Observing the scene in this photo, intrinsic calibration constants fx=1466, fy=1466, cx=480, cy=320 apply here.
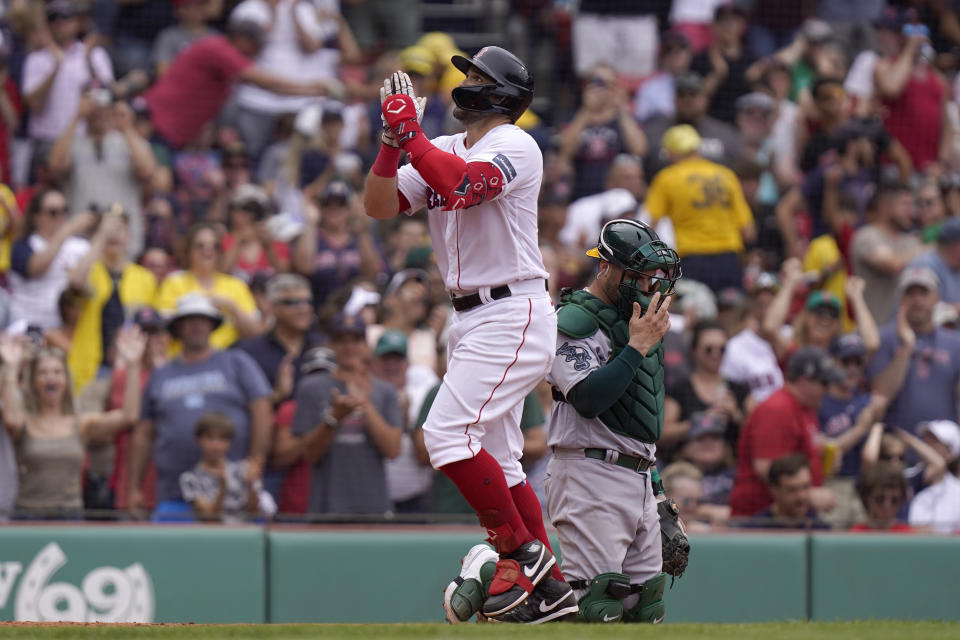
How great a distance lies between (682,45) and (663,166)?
1338 millimetres

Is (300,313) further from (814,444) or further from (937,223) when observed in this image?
(937,223)

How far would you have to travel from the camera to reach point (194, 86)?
10836 millimetres

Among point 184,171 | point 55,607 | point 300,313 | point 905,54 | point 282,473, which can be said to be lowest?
point 55,607

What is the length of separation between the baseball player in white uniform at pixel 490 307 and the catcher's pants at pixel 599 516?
4.0 inches

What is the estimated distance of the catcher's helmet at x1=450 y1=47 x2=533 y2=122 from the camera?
488 centimetres

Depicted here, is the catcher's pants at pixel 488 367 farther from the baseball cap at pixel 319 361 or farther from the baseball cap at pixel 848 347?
the baseball cap at pixel 848 347

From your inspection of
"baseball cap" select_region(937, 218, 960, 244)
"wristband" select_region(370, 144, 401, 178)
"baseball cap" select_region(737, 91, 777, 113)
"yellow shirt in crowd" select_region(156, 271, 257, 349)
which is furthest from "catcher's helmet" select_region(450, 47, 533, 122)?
"baseball cap" select_region(737, 91, 777, 113)

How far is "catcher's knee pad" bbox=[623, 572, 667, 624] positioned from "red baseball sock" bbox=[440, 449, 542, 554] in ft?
1.59

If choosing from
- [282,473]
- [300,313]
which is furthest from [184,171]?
[282,473]

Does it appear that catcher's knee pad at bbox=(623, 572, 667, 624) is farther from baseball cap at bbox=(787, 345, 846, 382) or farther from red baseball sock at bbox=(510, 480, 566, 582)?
baseball cap at bbox=(787, 345, 846, 382)

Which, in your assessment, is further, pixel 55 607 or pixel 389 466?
pixel 389 466

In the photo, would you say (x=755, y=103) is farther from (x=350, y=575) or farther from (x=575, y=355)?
(x=575, y=355)

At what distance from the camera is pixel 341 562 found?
7371 millimetres

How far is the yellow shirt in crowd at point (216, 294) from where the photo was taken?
342 inches
